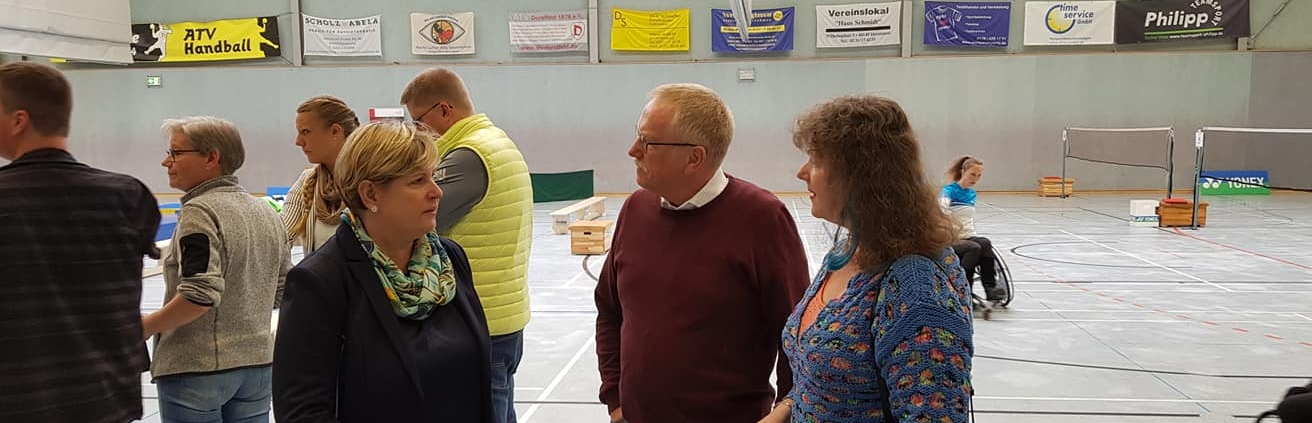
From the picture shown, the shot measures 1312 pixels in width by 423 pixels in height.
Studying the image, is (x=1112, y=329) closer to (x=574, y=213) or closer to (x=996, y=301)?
(x=996, y=301)

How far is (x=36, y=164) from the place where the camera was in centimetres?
207

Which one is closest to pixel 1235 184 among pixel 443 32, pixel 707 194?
pixel 443 32

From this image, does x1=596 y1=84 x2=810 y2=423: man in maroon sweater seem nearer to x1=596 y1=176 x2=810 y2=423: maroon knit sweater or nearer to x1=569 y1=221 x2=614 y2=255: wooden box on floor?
x1=596 y1=176 x2=810 y2=423: maroon knit sweater

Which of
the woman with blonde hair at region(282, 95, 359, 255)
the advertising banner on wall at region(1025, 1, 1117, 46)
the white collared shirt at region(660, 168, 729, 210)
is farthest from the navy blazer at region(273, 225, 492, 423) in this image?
the advertising banner on wall at region(1025, 1, 1117, 46)

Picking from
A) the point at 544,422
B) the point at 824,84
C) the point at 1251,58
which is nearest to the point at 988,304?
the point at 544,422

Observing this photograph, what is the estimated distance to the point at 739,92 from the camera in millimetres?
19344

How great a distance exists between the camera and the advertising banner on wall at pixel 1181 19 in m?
18.1

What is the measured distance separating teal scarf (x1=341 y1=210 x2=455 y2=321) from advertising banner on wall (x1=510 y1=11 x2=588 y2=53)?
17.9 meters

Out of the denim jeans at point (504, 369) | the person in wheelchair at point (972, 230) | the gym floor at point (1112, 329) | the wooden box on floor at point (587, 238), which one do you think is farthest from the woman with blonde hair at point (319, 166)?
the wooden box on floor at point (587, 238)

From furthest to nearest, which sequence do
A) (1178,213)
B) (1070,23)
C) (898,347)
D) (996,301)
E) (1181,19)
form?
1. (1070,23)
2. (1181,19)
3. (1178,213)
4. (996,301)
5. (898,347)

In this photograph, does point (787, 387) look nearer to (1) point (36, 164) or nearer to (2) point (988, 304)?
(1) point (36, 164)

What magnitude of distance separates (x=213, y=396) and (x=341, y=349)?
4.16 feet

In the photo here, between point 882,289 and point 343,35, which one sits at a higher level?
point 343,35

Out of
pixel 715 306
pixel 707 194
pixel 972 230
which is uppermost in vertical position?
pixel 707 194
